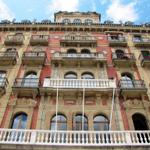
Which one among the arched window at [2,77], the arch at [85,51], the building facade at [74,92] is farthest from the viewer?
the arch at [85,51]

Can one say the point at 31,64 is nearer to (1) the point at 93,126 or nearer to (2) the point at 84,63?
(2) the point at 84,63

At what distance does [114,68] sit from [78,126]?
A: 6.79m

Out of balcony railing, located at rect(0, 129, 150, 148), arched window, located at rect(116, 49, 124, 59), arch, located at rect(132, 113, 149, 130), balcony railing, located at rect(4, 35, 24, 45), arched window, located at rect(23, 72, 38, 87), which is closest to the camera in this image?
balcony railing, located at rect(0, 129, 150, 148)

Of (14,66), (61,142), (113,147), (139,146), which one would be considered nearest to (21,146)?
(61,142)

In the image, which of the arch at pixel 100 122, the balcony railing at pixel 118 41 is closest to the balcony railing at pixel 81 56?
the balcony railing at pixel 118 41

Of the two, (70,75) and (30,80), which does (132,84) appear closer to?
(70,75)

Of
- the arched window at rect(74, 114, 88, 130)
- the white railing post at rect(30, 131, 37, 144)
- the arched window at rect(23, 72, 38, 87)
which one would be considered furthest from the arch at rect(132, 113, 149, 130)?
the arched window at rect(23, 72, 38, 87)

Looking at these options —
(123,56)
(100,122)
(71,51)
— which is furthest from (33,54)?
(100,122)

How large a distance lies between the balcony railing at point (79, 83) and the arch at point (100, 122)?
222 cm

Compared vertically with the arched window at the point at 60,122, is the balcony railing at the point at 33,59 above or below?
above

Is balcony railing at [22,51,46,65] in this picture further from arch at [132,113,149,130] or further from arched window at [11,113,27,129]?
arch at [132,113,149,130]

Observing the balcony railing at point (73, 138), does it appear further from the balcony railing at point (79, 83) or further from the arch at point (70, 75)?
the arch at point (70, 75)

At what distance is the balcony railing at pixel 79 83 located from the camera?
17.5m

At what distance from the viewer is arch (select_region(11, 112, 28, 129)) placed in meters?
15.7
